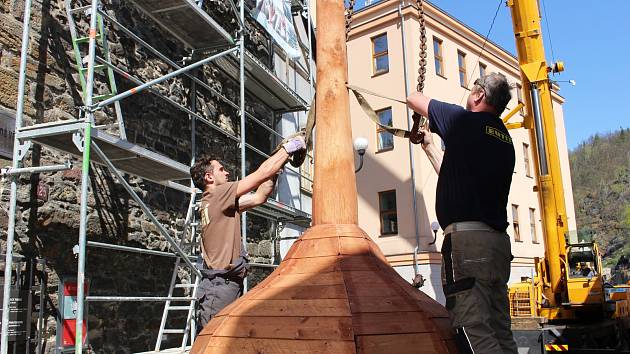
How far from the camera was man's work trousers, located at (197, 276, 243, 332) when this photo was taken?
3420 millimetres

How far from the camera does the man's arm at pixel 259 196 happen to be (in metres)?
3.60

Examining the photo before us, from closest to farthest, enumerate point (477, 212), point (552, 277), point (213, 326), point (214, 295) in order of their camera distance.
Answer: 1. point (477, 212)
2. point (213, 326)
3. point (214, 295)
4. point (552, 277)

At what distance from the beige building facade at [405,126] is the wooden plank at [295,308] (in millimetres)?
16302

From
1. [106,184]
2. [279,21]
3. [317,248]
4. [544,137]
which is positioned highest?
[279,21]

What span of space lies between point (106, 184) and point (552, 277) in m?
7.12

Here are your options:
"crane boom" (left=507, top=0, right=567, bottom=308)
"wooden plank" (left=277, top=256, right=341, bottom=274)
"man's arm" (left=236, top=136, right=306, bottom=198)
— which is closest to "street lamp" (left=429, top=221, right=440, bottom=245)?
Result: "crane boom" (left=507, top=0, right=567, bottom=308)

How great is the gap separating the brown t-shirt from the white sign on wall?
109 inches

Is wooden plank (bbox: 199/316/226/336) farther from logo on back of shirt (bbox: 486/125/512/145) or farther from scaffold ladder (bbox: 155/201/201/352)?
scaffold ladder (bbox: 155/201/201/352)

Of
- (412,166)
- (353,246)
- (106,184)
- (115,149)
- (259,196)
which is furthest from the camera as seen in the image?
(412,166)

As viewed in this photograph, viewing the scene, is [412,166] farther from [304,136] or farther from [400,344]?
[400,344]

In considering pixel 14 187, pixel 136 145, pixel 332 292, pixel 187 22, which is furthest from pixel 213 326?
pixel 187 22

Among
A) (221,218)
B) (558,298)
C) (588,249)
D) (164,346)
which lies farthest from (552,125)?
(221,218)

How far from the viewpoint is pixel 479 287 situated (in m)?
2.29

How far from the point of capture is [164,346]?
7250 mm
